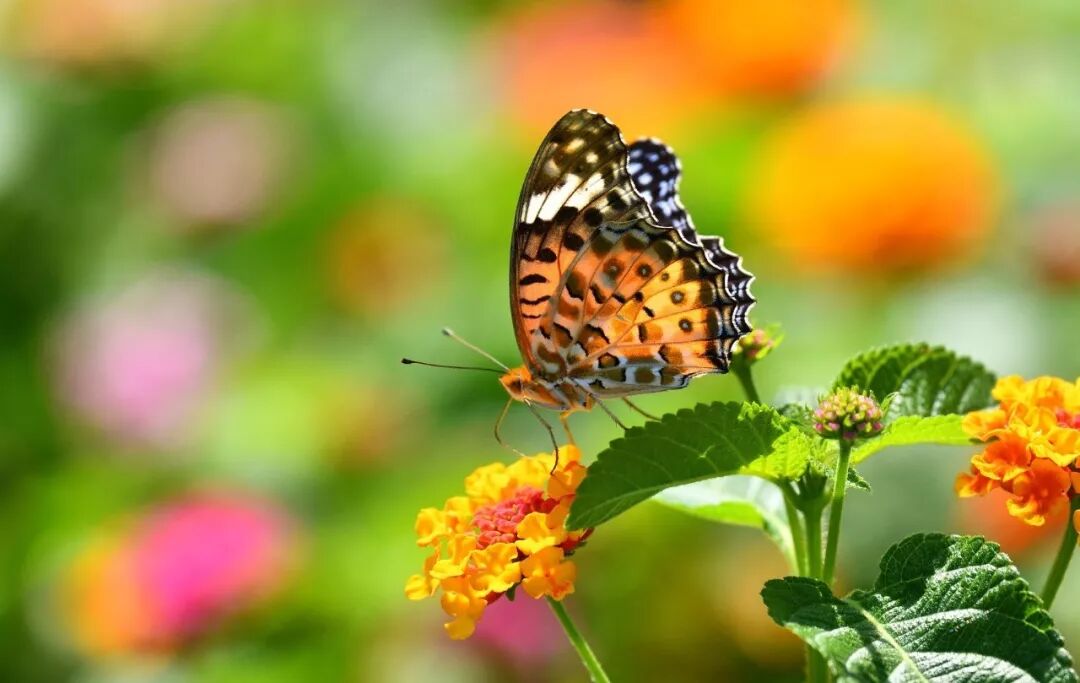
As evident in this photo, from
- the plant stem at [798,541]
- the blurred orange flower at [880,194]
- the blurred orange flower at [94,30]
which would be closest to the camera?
the plant stem at [798,541]

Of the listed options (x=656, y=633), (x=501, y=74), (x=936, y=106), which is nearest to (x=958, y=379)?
(x=656, y=633)

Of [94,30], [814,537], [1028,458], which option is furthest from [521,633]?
[94,30]

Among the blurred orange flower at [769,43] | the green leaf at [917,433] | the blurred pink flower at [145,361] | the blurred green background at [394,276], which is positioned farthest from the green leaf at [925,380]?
the blurred orange flower at [769,43]

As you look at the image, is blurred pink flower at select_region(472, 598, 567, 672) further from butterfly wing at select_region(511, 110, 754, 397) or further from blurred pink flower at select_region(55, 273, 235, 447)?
butterfly wing at select_region(511, 110, 754, 397)

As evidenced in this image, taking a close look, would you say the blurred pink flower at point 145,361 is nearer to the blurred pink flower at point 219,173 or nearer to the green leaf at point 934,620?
the blurred pink flower at point 219,173

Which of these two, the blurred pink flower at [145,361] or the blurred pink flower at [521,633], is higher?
the blurred pink flower at [145,361]

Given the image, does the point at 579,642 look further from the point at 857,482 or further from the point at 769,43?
the point at 769,43
